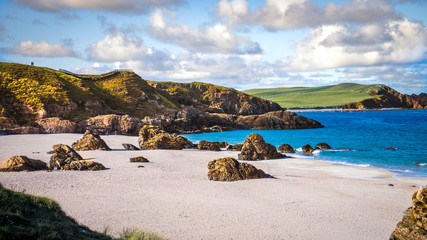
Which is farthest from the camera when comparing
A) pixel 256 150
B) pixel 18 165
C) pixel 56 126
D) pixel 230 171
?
pixel 56 126

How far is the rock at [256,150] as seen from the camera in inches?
1233

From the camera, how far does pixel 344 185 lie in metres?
19.4

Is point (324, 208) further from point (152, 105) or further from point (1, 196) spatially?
point (152, 105)

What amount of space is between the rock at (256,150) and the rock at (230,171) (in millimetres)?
10672

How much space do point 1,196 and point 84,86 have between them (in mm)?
77137

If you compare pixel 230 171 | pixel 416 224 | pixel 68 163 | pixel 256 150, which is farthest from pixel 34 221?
pixel 256 150

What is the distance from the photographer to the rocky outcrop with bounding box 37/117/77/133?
5162cm

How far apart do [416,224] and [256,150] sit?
22.5m

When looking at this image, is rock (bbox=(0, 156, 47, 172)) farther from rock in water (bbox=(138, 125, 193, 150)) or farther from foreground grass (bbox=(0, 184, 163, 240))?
rock in water (bbox=(138, 125, 193, 150))

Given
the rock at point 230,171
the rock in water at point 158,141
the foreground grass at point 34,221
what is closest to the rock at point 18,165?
the rock at point 230,171

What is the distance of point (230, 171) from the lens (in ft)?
65.0

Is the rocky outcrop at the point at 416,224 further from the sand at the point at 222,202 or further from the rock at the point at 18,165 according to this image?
the rock at the point at 18,165

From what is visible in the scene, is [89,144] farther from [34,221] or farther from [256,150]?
[34,221]

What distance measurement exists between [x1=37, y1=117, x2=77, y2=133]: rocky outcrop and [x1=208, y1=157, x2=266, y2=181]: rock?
3964cm
